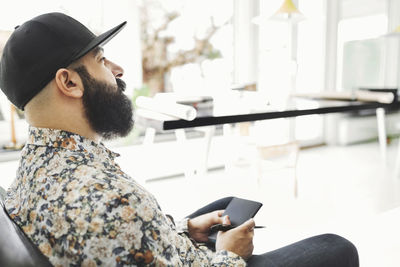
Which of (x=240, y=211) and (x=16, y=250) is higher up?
(x=16, y=250)

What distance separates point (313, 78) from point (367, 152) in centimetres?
119

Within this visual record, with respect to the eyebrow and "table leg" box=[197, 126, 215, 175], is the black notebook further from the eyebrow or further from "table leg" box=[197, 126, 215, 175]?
"table leg" box=[197, 126, 215, 175]

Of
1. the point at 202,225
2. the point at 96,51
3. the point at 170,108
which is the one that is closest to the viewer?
the point at 96,51

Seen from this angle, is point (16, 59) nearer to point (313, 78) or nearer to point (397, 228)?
point (397, 228)

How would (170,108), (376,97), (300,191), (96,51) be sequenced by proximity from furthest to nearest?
(300,191), (376,97), (170,108), (96,51)

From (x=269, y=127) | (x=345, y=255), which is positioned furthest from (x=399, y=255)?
(x=269, y=127)

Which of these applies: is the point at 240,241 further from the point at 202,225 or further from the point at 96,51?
the point at 96,51

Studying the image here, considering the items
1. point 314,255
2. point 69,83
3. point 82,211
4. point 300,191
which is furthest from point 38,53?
point 300,191

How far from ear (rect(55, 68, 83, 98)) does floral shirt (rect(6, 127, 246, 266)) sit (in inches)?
3.5

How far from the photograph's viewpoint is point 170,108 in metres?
1.71

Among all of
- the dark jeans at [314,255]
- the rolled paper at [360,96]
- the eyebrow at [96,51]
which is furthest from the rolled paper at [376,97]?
the eyebrow at [96,51]

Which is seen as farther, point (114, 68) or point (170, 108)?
point (170, 108)

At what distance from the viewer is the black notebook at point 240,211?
3.33 feet

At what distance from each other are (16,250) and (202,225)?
629 millimetres
